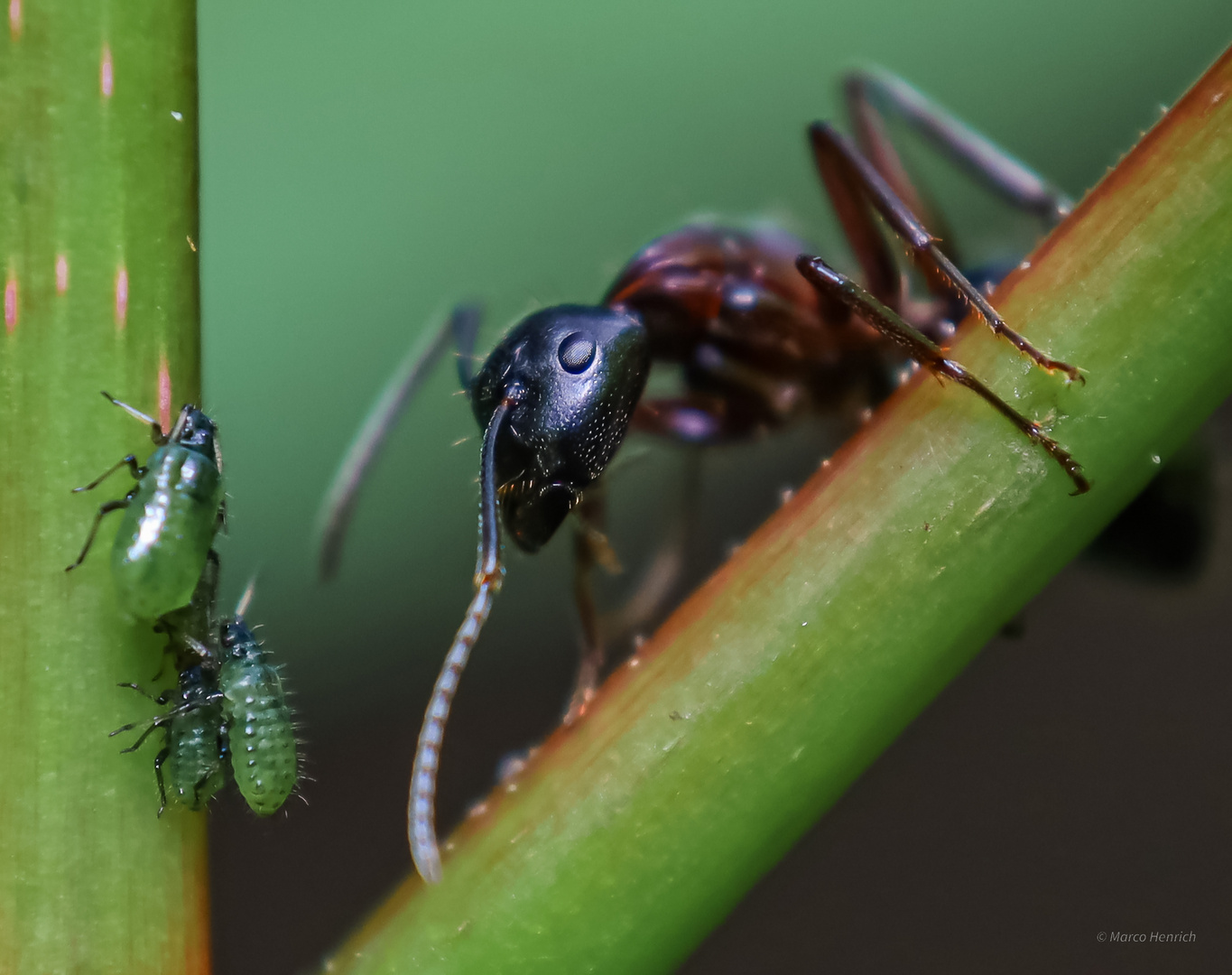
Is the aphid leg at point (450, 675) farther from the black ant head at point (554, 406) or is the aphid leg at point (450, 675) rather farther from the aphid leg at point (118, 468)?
the aphid leg at point (118, 468)

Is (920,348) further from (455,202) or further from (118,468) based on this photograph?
(455,202)

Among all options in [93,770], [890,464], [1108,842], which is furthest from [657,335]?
[93,770]

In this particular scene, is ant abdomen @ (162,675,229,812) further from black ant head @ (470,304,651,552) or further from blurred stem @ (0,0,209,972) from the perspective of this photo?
black ant head @ (470,304,651,552)

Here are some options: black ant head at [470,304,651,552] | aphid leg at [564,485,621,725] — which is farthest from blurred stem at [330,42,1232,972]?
aphid leg at [564,485,621,725]

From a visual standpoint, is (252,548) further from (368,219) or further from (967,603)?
(967,603)

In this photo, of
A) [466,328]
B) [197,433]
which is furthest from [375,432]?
[197,433]

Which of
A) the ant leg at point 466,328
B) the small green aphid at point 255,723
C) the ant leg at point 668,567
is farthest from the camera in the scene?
the ant leg at point 668,567

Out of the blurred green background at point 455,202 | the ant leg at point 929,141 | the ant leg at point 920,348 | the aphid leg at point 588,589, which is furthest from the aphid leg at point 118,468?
the ant leg at point 929,141
